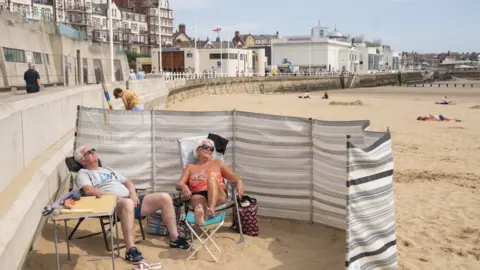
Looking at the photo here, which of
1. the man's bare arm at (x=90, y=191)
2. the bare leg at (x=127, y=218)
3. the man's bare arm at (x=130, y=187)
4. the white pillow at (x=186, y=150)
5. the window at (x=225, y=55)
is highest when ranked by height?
the window at (x=225, y=55)

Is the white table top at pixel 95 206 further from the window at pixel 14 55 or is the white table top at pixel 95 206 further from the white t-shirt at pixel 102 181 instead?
the window at pixel 14 55

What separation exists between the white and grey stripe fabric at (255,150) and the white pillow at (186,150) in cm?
40

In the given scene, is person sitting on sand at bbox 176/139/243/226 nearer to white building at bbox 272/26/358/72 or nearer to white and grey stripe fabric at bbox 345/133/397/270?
white and grey stripe fabric at bbox 345/133/397/270

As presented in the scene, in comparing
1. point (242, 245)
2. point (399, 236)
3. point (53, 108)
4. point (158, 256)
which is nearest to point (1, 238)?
point (158, 256)

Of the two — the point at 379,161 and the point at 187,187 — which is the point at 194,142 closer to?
the point at 187,187

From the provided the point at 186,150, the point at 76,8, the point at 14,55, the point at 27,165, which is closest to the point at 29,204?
the point at 27,165

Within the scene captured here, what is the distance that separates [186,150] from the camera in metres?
6.14

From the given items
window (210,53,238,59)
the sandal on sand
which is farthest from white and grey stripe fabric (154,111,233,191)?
window (210,53,238,59)

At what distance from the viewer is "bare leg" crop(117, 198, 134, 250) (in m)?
5.00

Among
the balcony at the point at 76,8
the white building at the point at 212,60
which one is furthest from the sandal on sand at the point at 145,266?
the balcony at the point at 76,8

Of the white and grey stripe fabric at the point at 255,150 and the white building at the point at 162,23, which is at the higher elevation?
the white building at the point at 162,23

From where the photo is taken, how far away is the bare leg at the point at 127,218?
197 inches

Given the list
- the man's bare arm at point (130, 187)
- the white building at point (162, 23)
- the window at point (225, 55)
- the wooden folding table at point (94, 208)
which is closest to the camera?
the wooden folding table at point (94, 208)

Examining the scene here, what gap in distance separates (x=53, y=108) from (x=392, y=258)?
4.50m
